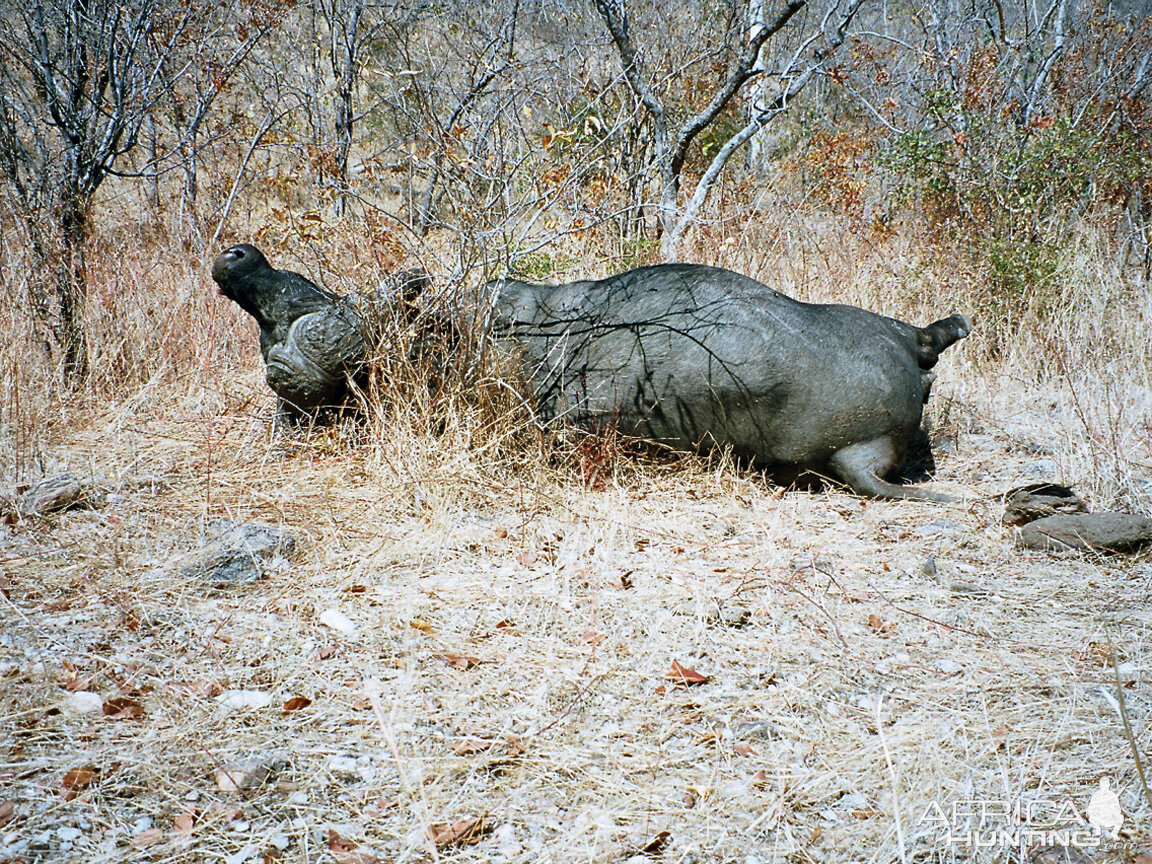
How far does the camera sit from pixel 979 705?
238 centimetres

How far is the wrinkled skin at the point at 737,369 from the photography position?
4.08 m

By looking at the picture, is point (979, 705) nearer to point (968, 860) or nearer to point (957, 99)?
point (968, 860)

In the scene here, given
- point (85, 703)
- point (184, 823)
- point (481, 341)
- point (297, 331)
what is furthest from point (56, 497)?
point (184, 823)

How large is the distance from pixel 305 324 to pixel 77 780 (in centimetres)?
265

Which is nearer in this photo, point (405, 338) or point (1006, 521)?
point (1006, 521)

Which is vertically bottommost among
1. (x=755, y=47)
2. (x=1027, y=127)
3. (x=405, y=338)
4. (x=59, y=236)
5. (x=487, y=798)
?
(x=487, y=798)

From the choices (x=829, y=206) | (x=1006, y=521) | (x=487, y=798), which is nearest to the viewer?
(x=487, y=798)

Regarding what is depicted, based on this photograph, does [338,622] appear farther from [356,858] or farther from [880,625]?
[880,625]

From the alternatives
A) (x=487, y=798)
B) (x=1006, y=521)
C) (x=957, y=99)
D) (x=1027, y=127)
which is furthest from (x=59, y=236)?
(x=1027, y=127)

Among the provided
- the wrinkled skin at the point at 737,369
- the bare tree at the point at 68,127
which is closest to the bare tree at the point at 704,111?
the wrinkled skin at the point at 737,369

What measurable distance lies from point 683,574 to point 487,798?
140 cm

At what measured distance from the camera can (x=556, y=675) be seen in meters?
2.58

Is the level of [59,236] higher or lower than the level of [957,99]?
lower

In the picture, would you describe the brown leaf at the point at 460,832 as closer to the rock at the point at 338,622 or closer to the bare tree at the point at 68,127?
the rock at the point at 338,622
